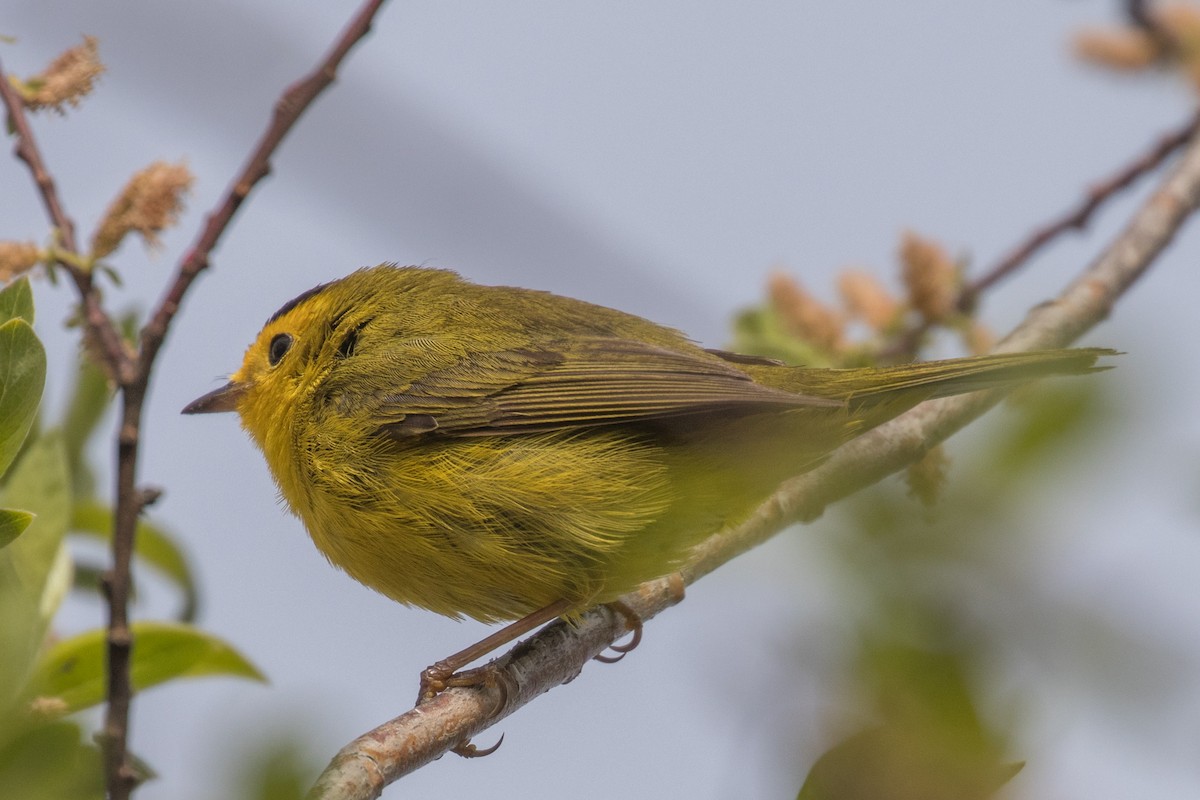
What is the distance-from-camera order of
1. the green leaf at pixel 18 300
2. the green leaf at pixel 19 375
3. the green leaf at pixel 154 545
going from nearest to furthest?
the green leaf at pixel 19 375 < the green leaf at pixel 18 300 < the green leaf at pixel 154 545

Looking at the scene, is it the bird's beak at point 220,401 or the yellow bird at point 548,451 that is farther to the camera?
the bird's beak at point 220,401

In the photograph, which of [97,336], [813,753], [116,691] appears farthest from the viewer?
[97,336]

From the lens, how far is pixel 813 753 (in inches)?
51.7

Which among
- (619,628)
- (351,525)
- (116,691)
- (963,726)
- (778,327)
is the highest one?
(778,327)

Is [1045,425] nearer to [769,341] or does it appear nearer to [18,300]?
[18,300]

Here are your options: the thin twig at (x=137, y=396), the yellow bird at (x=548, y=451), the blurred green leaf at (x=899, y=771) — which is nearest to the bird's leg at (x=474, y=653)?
the yellow bird at (x=548, y=451)

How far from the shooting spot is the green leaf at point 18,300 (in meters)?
2.56

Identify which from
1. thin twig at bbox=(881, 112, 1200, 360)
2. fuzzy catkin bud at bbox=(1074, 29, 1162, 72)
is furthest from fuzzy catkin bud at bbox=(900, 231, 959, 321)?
fuzzy catkin bud at bbox=(1074, 29, 1162, 72)

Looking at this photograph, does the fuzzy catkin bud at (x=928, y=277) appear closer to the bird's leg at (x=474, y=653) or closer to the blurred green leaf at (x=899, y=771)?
the bird's leg at (x=474, y=653)

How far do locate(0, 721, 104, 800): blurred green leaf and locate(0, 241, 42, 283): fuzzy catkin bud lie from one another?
179 cm

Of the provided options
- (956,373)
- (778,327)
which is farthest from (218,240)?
(778,327)

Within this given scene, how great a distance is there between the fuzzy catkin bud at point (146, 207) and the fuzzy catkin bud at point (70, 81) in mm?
270

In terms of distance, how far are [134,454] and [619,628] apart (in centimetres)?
269

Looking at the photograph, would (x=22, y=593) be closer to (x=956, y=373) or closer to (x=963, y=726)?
(x=963, y=726)
